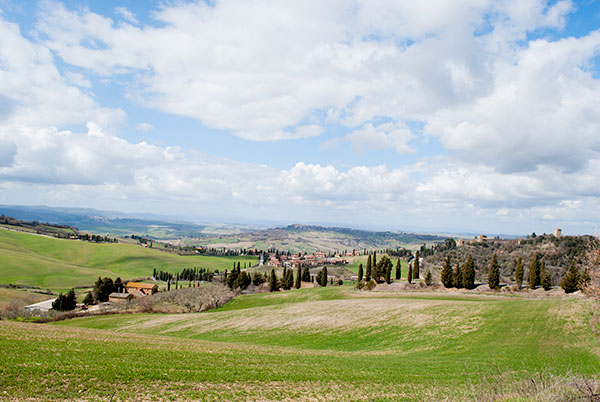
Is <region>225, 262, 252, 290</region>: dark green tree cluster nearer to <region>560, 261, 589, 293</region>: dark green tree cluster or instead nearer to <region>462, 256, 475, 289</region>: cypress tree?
<region>462, 256, 475, 289</region>: cypress tree

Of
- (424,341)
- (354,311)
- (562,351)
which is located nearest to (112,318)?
(354,311)

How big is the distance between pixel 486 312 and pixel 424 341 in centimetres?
1193

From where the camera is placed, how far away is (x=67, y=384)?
45.3 ft

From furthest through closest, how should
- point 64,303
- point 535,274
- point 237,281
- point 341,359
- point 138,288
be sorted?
point 138,288 < point 237,281 < point 64,303 < point 535,274 < point 341,359

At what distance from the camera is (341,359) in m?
25.1

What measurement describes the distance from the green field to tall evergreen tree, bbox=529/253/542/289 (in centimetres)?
4761

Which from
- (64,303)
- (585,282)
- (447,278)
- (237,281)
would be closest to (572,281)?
(447,278)

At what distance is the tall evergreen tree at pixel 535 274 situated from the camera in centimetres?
8044

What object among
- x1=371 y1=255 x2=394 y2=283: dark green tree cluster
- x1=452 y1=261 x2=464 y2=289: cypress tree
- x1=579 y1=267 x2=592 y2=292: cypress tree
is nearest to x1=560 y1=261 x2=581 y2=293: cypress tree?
x1=579 y1=267 x2=592 y2=292: cypress tree

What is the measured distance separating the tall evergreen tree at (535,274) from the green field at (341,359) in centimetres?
4761

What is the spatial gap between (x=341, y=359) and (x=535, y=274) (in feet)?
260

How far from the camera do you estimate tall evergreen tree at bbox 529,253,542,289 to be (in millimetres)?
80438

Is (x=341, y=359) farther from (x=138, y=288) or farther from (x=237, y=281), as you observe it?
(x=138, y=288)

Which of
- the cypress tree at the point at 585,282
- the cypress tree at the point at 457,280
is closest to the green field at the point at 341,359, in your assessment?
the cypress tree at the point at 585,282
